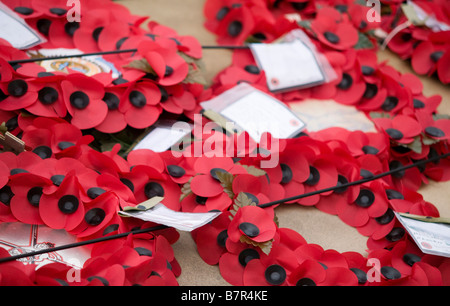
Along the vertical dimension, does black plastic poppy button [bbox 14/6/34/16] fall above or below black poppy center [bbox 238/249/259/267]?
above

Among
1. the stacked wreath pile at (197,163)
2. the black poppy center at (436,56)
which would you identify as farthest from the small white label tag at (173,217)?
the black poppy center at (436,56)

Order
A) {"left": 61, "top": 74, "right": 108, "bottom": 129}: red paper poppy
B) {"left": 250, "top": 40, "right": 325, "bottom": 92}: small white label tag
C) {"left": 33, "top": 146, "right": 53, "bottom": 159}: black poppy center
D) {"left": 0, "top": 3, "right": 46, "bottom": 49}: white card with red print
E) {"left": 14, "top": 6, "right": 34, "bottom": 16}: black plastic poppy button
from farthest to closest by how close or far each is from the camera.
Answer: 1. {"left": 250, "top": 40, "right": 325, "bottom": 92}: small white label tag
2. {"left": 14, "top": 6, "right": 34, "bottom": 16}: black plastic poppy button
3. {"left": 0, "top": 3, "right": 46, "bottom": 49}: white card with red print
4. {"left": 61, "top": 74, "right": 108, "bottom": 129}: red paper poppy
5. {"left": 33, "top": 146, "right": 53, "bottom": 159}: black poppy center

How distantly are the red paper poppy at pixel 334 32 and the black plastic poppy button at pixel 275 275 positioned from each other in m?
1.09

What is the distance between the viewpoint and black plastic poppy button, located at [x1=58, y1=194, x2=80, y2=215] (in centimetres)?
121

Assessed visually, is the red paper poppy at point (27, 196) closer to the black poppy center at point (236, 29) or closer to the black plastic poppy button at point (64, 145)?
the black plastic poppy button at point (64, 145)

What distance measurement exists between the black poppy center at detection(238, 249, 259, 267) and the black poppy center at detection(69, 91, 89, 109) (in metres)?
0.66

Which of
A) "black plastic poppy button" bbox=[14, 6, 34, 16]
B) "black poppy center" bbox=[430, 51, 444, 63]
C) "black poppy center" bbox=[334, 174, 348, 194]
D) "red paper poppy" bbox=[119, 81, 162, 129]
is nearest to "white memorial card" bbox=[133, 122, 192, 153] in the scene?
"red paper poppy" bbox=[119, 81, 162, 129]

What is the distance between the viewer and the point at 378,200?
145 centimetres

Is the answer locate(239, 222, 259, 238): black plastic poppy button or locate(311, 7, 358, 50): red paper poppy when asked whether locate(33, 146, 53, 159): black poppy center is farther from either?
locate(311, 7, 358, 50): red paper poppy

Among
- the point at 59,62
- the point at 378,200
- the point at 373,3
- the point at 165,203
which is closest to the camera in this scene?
the point at 165,203

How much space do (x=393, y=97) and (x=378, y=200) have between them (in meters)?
0.59

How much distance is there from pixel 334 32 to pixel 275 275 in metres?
1.22
